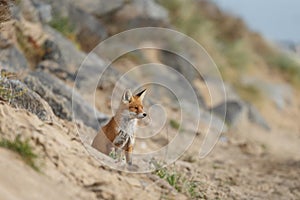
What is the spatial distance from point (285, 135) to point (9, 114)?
13.7m

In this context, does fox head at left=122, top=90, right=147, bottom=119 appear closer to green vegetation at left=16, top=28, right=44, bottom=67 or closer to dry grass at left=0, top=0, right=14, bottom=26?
dry grass at left=0, top=0, right=14, bottom=26

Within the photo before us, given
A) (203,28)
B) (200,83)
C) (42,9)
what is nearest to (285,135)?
(200,83)

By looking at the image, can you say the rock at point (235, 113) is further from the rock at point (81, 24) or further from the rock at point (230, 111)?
the rock at point (81, 24)

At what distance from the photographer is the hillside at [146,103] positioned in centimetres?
518

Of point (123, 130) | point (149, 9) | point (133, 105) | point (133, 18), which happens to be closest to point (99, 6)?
point (133, 18)

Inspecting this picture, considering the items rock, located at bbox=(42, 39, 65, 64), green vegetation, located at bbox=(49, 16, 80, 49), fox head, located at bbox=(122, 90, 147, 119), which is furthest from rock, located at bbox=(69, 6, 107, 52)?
fox head, located at bbox=(122, 90, 147, 119)

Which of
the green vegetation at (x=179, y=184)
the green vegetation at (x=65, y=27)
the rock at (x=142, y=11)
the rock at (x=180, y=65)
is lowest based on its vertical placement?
the green vegetation at (x=179, y=184)

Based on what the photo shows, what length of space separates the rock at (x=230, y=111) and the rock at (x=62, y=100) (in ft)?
20.9

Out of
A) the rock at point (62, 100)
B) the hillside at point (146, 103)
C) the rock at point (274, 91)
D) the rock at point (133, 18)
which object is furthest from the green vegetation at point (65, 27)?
the rock at point (274, 91)

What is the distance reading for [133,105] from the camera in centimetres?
654

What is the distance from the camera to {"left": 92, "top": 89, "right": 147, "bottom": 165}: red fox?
6.32 meters

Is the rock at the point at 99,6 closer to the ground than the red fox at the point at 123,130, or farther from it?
farther from it

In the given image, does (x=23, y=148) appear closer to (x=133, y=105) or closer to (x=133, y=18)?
(x=133, y=105)

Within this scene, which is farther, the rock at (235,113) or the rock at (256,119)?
the rock at (256,119)
